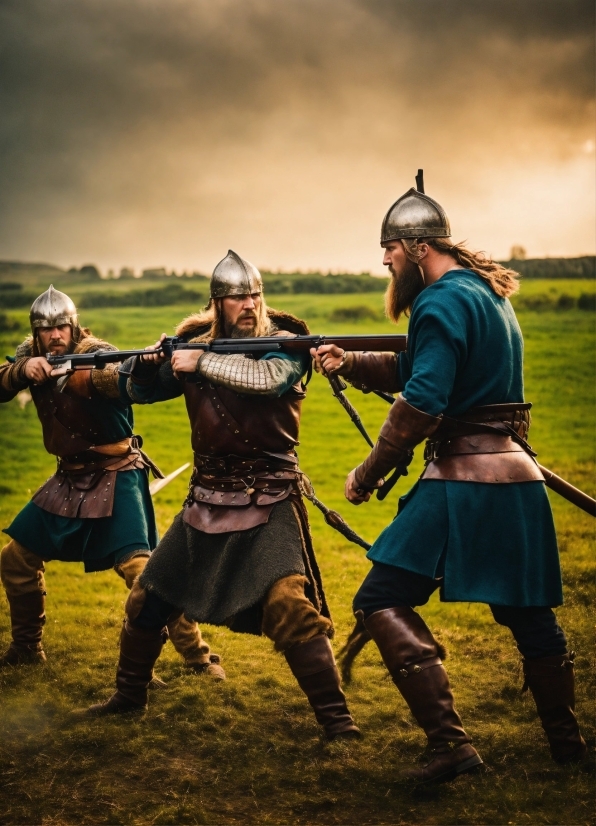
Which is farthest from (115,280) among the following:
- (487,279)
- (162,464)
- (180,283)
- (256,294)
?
(487,279)

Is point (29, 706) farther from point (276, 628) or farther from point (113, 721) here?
point (276, 628)

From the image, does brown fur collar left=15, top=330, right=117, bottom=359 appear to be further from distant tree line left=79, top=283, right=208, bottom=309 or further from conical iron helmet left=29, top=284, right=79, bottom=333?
distant tree line left=79, top=283, right=208, bottom=309

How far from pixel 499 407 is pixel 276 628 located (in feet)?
4.67

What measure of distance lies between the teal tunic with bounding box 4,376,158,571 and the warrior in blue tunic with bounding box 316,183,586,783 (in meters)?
1.82

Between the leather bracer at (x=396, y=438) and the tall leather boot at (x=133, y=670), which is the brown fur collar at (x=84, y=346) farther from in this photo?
the leather bracer at (x=396, y=438)

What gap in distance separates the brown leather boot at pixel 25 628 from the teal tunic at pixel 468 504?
8.61 ft

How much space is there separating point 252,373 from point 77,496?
1604 millimetres

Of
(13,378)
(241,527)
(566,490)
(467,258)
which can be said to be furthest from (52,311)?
(566,490)

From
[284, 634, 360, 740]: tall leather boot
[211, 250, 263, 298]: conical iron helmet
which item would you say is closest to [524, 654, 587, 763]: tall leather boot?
[284, 634, 360, 740]: tall leather boot

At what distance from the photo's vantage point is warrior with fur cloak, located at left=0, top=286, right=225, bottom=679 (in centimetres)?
525

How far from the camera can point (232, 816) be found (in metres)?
3.62

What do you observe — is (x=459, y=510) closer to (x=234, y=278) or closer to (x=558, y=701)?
(x=558, y=701)

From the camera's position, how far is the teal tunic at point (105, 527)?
5238 millimetres

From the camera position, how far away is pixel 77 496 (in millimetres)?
5328
